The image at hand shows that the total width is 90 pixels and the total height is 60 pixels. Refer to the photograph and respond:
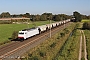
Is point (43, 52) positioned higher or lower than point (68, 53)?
higher

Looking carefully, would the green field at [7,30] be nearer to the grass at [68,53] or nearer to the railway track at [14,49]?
the railway track at [14,49]

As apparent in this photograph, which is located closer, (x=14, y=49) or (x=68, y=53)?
(x=68, y=53)

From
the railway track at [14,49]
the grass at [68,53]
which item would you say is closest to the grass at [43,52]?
the grass at [68,53]

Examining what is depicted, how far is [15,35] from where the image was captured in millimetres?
48812

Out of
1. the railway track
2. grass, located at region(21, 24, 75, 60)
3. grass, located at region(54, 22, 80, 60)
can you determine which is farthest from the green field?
grass, located at region(54, 22, 80, 60)

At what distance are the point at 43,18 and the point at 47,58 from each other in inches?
6288

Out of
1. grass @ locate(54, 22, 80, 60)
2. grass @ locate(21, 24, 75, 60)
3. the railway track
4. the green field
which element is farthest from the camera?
the green field

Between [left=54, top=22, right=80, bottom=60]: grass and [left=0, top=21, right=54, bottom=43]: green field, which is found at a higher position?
[left=54, top=22, right=80, bottom=60]: grass

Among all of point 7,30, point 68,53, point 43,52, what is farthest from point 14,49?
point 7,30

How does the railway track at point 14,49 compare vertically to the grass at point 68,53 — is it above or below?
below

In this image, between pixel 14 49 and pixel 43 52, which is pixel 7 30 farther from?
pixel 43 52

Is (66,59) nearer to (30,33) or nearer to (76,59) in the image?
(76,59)

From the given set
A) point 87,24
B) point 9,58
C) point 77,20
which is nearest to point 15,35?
point 9,58

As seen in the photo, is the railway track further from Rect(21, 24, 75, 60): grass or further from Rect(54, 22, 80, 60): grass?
Rect(54, 22, 80, 60): grass
